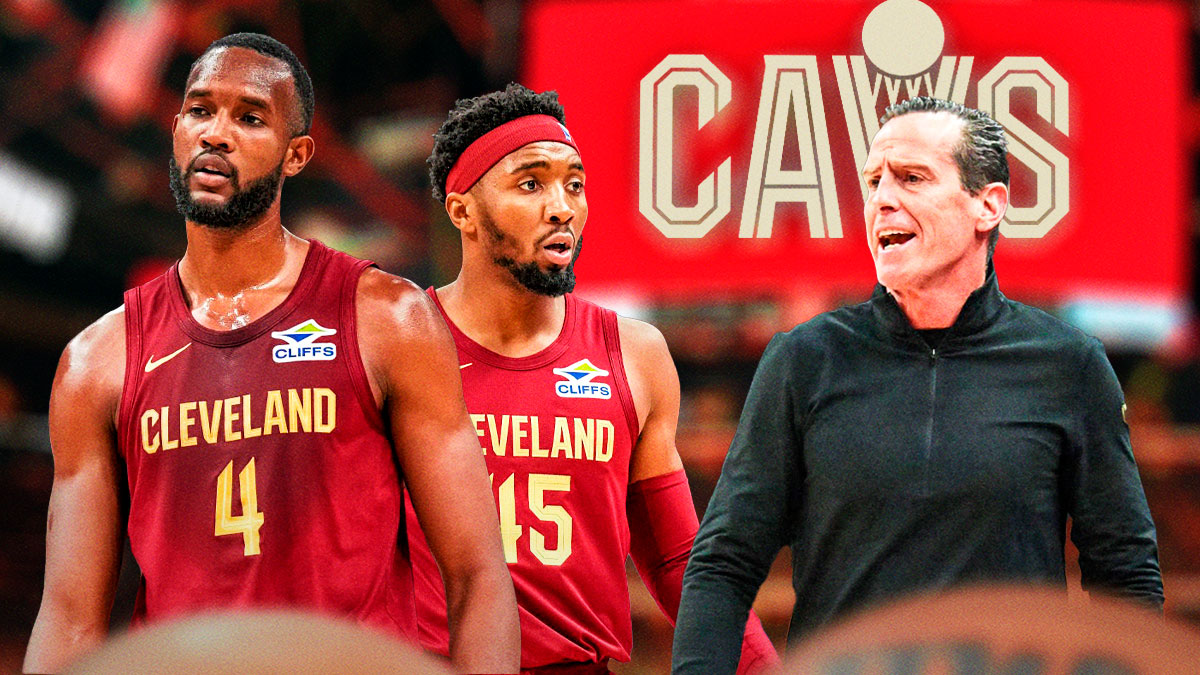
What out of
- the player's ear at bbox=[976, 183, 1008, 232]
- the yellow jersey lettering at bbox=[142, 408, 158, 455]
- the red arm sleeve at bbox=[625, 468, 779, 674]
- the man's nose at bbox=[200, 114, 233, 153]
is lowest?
the red arm sleeve at bbox=[625, 468, 779, 674]

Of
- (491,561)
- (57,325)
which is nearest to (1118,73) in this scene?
(491,561)

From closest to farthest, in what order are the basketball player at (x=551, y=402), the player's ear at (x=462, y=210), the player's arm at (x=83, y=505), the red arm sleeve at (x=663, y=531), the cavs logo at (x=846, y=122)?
the player's arm at (x=83, y=505)
the cavs logo at (x=846, y=122)
the basketball player at (x=551, y=402)
the red arm sleeve at (x=663, y=531)
the player's ear at (x=462, y=210)

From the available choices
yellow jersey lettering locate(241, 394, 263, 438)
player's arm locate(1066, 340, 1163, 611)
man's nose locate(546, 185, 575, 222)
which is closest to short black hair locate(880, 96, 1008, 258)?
player's arm locate(1066, 340, 1163, 611)

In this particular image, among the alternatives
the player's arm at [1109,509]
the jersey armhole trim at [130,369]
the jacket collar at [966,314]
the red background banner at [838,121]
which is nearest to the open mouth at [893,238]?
the jacket collar at [966,314]

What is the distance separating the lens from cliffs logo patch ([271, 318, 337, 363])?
3.06m

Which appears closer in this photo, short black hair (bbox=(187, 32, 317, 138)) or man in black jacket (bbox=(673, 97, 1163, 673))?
man in black jacket (bbox=(673, 97, 1163, 673))

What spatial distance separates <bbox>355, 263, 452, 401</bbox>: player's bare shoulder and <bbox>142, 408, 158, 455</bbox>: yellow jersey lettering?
17.7 inches

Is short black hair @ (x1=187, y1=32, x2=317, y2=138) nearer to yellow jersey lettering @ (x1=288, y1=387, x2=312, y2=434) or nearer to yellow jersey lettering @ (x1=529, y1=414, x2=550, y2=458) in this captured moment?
yellow jersey lettering @ (x1=288, y1=387, x2=312, y2=434)

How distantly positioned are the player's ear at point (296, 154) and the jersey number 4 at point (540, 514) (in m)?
0.93

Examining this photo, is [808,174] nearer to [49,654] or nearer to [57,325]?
[49,654]

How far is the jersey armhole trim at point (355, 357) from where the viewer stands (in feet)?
9.95

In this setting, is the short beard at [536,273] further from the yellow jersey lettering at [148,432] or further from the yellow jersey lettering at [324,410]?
the yellow jersey lettering at [148,432]

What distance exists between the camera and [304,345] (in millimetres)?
3078

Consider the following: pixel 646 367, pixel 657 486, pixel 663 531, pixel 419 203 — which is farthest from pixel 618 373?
pixel 419 203
